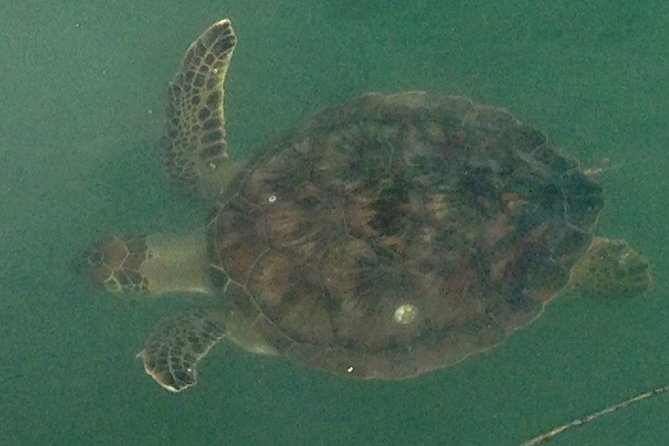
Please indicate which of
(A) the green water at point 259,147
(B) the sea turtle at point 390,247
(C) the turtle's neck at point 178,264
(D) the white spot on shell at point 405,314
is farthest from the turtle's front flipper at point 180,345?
(D) the white spot on shell at point 405,314

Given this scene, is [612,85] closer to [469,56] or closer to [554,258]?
[469,56]

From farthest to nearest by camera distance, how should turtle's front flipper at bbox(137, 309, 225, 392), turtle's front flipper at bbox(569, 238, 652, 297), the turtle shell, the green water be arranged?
the green water, turtle's front flipper at bbox(569, 238, 652, 297), turtle's front flipper at bbox(137, 309, 225, 392), the turtle shell

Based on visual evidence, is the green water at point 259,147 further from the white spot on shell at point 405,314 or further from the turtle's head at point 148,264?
the white spot on shell at point 405,314

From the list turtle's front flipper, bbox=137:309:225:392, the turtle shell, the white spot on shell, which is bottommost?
turtle's front flipper, bbox=137:309:225:392

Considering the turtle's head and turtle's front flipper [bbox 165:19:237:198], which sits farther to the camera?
turtle's front flipper [bbox 165:19:237:198]

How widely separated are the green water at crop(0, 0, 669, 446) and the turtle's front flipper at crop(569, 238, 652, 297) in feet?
0.75

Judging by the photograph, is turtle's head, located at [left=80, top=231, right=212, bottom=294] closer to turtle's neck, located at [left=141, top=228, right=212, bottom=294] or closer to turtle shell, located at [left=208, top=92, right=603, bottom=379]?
turtle's neck, located at [left=141, top=228, right=212, bottom=294]

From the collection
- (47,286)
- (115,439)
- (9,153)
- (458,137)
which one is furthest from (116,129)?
(458,137)

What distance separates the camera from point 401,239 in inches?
117

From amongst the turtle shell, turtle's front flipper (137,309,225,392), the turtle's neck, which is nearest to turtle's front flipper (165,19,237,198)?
the turtle's neck

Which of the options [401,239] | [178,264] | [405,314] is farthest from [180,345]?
[401,239]

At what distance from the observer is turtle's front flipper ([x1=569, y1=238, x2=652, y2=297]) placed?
3.44m

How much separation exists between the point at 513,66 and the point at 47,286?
251 cm

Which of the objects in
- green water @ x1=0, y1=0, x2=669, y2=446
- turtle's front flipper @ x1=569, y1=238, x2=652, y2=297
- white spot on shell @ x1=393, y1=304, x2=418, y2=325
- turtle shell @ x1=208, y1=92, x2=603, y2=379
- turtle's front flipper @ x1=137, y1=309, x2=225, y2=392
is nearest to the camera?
turtle shell @ x1=208, y1=92, x2=603, y2=379
